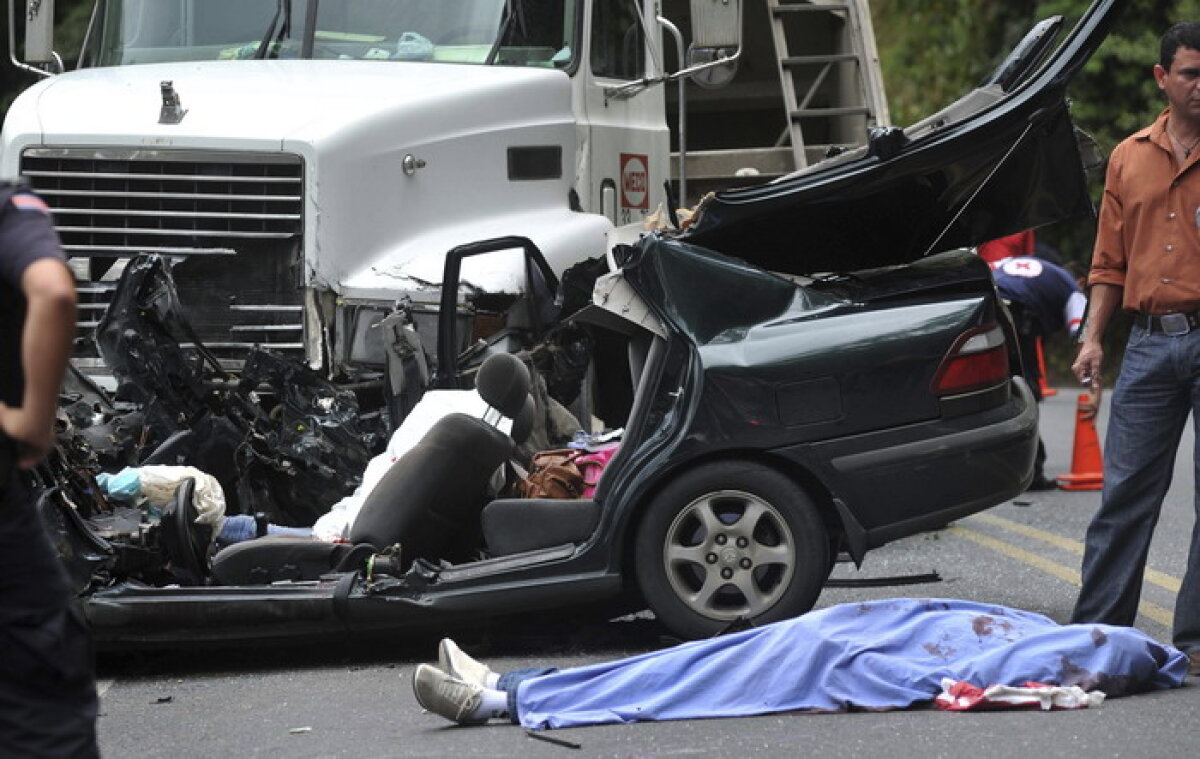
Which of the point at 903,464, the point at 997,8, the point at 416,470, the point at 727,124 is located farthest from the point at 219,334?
the point at 997,8

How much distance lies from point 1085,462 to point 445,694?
7.72m

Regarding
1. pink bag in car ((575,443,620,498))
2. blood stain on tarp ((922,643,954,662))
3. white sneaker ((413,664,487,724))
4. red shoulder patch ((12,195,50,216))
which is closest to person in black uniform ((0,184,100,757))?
red shoulder patch ((12,195,50,216))

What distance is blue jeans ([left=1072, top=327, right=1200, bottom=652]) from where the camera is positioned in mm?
6527

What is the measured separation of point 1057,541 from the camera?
10.1 metres

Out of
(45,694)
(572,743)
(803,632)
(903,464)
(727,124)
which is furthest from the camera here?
(727,124)

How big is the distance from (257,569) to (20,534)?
9.80ft

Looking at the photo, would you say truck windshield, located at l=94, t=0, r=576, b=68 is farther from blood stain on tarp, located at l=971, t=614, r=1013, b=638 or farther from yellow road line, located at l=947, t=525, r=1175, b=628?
blood stain on tarp, located at l=971, t=614, r=1013, b=638

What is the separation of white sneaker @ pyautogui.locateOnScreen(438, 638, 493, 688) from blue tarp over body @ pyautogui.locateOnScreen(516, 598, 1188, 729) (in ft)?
0.53

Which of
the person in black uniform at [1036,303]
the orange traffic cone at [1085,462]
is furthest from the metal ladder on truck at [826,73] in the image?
the orange traffic cone at [1085,462]

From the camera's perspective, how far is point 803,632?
5.91 metres

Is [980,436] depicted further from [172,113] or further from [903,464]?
[172,113]

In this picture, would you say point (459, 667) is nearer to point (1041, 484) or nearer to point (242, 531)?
point (242, 531)

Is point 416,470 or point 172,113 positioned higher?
point 172,113

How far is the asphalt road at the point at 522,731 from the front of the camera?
5469 mm
